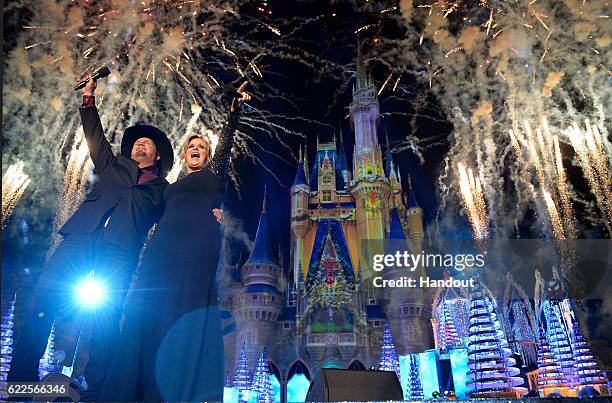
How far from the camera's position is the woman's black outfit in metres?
4.75

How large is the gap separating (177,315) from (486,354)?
489 cm

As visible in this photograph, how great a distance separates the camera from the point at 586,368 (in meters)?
7.78

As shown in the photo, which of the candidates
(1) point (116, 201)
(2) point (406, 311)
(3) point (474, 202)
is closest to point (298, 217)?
(2) point (406, 311)

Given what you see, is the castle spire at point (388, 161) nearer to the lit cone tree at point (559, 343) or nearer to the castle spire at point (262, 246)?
the castle spire at point (262, 246)

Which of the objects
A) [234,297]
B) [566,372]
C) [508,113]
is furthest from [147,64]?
[566,372]

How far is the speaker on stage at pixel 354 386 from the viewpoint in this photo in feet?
11.8

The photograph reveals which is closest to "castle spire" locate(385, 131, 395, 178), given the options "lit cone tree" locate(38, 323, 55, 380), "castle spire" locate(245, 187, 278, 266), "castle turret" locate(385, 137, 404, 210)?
"castle turret" locate(385, 137, 404, 210)

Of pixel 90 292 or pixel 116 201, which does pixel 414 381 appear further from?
pixel 116 201

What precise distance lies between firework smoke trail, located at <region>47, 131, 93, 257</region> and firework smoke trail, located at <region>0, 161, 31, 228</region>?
0.63m

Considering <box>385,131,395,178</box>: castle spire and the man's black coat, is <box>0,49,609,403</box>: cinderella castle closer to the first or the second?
<box>385,131,395,178</box>: castle spire

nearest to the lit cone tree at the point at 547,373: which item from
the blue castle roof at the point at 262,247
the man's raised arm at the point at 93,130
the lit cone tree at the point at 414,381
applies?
the lit cone tree at the point at 414,381

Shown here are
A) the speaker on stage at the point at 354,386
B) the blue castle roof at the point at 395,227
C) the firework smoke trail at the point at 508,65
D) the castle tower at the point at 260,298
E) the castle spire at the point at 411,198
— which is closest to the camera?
the speaker on stage at the point at 354,386

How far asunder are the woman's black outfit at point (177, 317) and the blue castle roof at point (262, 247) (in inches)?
104

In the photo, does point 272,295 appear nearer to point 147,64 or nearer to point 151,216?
point 151,216
